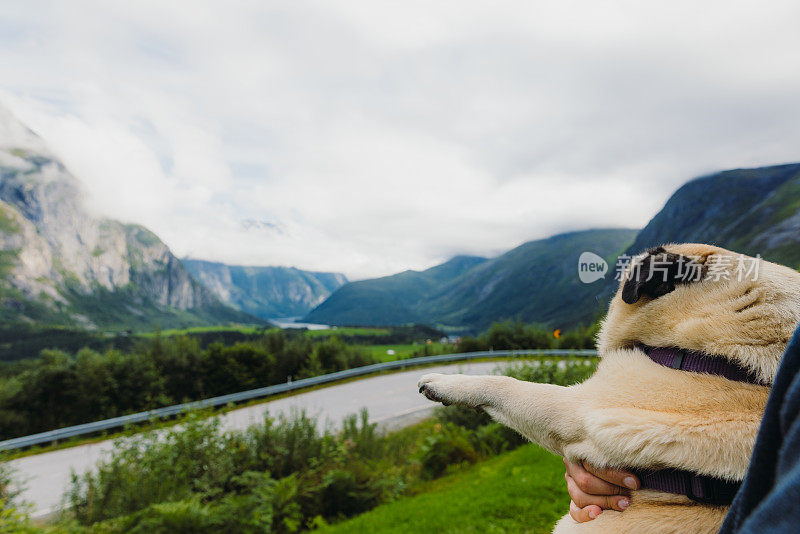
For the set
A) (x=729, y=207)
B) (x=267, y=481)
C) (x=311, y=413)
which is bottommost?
(x=311, y=413)

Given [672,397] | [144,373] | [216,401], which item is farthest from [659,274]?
[144,373]

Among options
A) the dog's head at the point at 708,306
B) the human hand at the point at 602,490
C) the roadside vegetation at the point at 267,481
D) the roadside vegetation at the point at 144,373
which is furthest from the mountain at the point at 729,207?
the human hand at the point at 602,490

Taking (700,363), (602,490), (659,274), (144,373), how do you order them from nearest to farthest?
(602,490)
(700,363)
(659,274)
(144,373)

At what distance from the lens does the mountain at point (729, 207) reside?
129 metres

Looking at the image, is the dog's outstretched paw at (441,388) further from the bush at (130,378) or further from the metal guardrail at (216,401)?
the bush at (130,378)

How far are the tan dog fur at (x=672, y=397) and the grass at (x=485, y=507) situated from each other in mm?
4044

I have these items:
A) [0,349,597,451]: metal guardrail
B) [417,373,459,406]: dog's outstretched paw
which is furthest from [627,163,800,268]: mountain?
[417,373,459,406]: dog's outstretched paw

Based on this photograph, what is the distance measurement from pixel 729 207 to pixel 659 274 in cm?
20336

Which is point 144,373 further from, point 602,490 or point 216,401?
point 602,490

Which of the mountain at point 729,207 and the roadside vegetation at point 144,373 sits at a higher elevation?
the mountain at point 729,207

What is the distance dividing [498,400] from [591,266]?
222 centimetres

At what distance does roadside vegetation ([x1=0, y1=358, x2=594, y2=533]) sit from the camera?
18.0 ft

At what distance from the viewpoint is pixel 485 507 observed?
598 centimetres

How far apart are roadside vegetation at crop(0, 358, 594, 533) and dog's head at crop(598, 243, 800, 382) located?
438 cm
